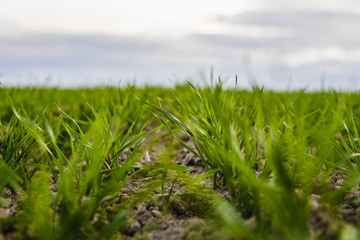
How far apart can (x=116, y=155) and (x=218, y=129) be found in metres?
0.45

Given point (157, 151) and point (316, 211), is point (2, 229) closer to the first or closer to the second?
point (316, 211)

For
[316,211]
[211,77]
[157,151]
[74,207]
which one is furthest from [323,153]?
[157,151]

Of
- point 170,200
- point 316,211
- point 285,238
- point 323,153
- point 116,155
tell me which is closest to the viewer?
point 285,238

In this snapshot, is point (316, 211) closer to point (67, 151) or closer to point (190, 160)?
point (190, 160)

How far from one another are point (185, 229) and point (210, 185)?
14.5 inches

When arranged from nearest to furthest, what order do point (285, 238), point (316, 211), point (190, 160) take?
point (285, 238) < point (316, 211) < point (190, 160)

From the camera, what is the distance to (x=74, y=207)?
1.10m

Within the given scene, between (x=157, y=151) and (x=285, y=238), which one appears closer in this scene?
(x=285, y=238)

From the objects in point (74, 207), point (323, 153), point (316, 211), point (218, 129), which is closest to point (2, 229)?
point (74, 207)

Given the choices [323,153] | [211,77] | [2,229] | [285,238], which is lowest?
[2,229]

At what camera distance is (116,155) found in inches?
58.6

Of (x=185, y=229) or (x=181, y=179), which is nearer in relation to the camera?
(x=185, y=229)

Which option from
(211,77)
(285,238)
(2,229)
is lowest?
(2,229)

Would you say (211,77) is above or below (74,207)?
above
